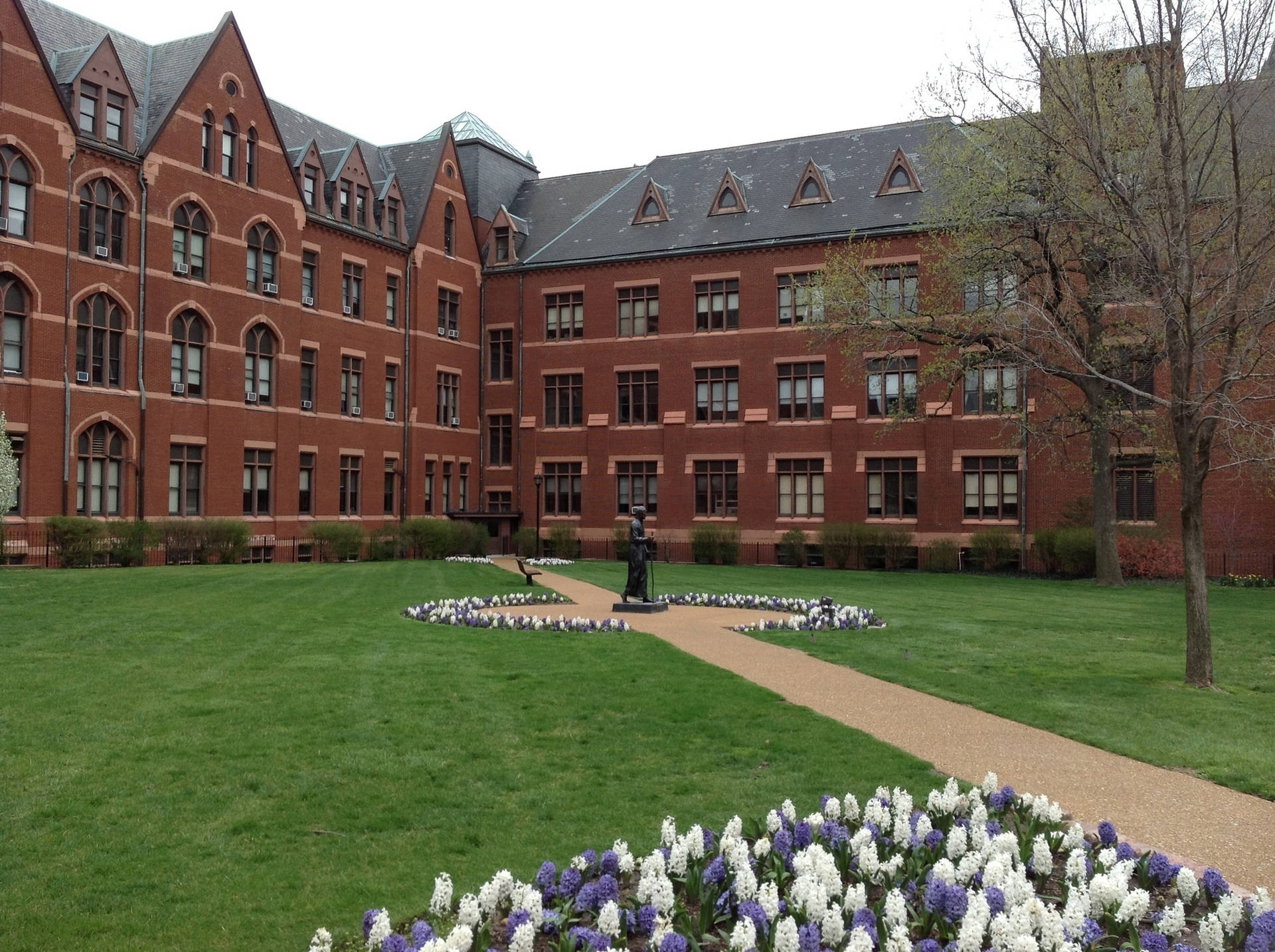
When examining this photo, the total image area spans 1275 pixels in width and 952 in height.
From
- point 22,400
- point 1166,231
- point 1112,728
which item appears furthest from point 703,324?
point 1112,728

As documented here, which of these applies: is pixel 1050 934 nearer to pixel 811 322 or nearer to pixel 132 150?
pixel 811 322

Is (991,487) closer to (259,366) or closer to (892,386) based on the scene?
(892,386)

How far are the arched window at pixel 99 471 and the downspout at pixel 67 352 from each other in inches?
18.0

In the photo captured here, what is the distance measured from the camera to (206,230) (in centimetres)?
3572

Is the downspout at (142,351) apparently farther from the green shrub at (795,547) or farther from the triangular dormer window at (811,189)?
the triangular dormer window at (811,189)

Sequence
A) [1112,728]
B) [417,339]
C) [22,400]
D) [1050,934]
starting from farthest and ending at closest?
[417,339]
[22,400]
[1112,728]
[1050,934]

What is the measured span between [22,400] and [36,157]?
22.9 feet

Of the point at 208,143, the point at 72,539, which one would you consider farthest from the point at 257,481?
the point at 208,143

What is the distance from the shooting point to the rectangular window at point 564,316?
1859 inches

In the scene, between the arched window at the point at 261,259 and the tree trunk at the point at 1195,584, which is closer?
the tree trunk at the point at 1195,584

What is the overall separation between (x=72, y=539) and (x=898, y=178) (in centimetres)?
3223

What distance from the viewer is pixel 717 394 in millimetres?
44844

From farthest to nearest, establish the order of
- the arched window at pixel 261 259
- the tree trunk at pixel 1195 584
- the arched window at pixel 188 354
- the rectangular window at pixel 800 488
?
1. the rectangular window at pixel 800 488
2. the arched window at pixel 261 259
3. the arched window at pixel 188 354
4. the tree trunk at pixel 1195 584

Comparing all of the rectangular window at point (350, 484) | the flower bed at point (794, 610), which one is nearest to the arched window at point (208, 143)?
the rectangular window at point (350, 484)
